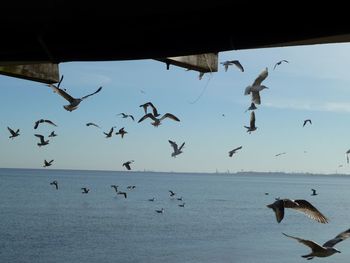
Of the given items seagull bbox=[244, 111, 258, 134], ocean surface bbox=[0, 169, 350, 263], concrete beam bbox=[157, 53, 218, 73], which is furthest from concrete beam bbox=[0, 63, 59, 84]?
ocean surface bbox=[0, 169, 350, 263]

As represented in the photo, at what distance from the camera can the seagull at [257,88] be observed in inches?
273

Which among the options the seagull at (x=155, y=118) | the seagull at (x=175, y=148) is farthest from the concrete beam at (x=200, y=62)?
the seagull at (x=175, y=148)

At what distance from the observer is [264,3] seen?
9.41 feet

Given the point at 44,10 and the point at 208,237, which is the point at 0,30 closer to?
the point at 44,10

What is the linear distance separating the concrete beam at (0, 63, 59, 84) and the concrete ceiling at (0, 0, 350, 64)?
0.43m

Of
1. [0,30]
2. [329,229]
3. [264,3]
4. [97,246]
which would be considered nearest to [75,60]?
[0,30]

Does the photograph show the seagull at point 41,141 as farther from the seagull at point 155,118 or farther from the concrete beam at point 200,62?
the concrete beam at point 200,62

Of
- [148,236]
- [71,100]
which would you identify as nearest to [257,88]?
[71,100]

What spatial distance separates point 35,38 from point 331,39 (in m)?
1.93

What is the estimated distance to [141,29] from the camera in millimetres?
3244

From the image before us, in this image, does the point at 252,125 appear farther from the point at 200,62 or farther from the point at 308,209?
the point at 200,62

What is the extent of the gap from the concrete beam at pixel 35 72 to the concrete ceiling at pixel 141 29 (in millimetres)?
435

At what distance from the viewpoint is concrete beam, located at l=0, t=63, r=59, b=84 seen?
4.10 metres

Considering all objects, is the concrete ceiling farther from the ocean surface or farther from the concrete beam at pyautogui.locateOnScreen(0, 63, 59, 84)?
the ocean surface
